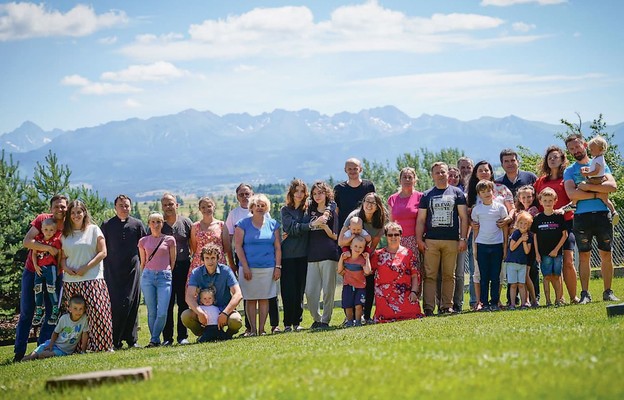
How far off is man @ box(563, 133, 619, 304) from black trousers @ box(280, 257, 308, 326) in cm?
479

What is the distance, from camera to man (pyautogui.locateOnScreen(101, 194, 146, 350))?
14328 millimetres

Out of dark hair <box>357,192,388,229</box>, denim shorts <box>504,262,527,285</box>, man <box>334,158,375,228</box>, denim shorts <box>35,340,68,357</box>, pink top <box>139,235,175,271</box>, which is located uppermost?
man <box>334,158,375,228</box>

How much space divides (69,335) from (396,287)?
5450 millimetres

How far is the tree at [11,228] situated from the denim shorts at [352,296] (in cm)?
2605

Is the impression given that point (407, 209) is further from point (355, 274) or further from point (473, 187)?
point (355, 274)

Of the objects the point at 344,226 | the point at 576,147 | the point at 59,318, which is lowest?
the point at 59,318

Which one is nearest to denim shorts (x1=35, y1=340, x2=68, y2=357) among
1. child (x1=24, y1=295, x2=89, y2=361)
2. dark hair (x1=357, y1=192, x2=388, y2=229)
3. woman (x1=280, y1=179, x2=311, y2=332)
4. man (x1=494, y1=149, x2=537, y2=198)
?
child (x1=24, y1=295, x2=89, y2=361)

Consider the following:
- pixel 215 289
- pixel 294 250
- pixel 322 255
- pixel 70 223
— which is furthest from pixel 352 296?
pixel 70 223

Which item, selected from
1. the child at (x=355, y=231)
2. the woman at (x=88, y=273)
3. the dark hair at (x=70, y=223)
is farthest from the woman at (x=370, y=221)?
the dark hair at (x=70, y=223)

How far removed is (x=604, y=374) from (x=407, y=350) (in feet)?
7.86

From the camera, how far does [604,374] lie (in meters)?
6.81

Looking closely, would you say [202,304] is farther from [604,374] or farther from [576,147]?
[604,374]

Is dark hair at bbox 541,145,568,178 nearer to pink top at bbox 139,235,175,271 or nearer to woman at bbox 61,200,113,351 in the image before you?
pink top at bbox 139,235,175,271

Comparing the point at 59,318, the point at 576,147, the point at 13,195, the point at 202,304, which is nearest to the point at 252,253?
the point at 202,304
